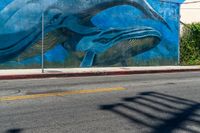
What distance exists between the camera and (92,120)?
26.2 feet

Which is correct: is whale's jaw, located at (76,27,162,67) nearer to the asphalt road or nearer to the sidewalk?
the sidewalk

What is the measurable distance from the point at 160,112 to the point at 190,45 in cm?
1695

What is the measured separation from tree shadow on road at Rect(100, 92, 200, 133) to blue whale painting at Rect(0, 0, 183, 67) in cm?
820

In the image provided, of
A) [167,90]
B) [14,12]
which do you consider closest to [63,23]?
[14,12]

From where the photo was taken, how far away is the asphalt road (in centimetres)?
745

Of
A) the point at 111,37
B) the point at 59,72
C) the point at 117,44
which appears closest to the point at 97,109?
the point at 59,72

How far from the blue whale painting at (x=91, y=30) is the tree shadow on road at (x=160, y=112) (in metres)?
8.20

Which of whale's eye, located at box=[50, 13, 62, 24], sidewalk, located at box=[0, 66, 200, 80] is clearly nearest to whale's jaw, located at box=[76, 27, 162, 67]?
whale's eye, located at box=[50, 13, 62, 24]

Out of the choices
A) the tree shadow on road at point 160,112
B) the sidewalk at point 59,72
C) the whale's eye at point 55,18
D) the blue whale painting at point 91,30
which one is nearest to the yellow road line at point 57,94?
the tree shadow on road at point 160,112

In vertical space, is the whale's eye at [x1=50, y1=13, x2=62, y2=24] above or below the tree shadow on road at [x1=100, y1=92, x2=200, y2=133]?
above

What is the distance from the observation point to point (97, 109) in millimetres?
9055

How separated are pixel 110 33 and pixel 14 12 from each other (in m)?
5.32

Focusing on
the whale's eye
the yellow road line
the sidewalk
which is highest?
the whale's eye

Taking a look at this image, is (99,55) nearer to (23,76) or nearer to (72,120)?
(23,76)
